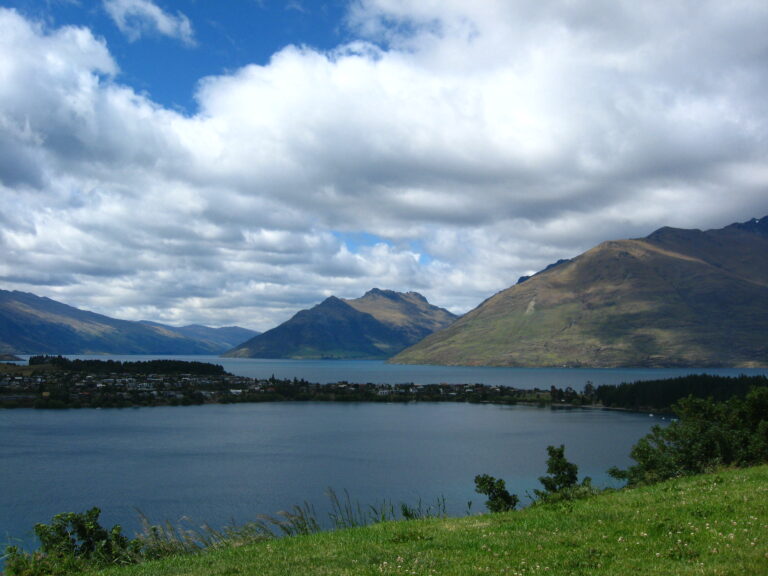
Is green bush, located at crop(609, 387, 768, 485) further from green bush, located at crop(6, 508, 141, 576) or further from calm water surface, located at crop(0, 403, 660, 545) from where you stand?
calm water surface, located at crop(0, 403, 660, 545)

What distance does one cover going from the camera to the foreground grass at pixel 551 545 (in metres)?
12.1

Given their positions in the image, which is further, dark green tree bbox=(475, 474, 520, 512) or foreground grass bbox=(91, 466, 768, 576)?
dark green tree bbox=(475, 474, 520, 512)

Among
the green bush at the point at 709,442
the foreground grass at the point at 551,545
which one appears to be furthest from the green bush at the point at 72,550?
the green bush at the point at 709,442

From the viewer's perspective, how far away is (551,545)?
1374 centimetres

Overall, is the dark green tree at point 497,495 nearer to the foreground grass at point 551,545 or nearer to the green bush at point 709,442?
the foreground grass at point 551,545

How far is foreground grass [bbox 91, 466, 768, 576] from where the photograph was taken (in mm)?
12102

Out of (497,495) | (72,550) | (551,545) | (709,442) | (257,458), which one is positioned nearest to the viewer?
(551,545)

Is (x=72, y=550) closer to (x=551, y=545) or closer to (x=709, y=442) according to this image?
(x=551, y=545)

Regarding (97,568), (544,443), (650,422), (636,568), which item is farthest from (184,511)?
(650,422)

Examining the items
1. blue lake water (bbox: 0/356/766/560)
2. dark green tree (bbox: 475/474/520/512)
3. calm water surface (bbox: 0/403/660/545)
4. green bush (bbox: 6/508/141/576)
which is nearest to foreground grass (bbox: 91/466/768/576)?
green bush (bbox: 6/508/141/576)

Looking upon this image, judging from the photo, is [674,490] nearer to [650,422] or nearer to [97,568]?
[97,568]

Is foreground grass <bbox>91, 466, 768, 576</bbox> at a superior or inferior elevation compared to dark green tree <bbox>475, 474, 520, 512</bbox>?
superior

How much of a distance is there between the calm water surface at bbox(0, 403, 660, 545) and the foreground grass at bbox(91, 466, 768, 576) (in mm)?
45572

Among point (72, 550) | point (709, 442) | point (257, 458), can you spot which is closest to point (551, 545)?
point (72, 550)
